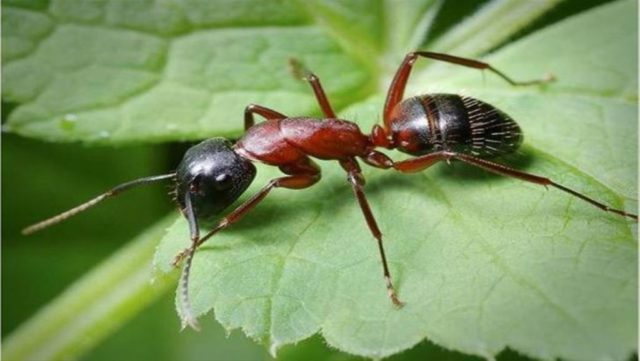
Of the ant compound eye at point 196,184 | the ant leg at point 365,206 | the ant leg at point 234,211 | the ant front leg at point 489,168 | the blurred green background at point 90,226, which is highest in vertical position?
the ant front leg at point 489,168

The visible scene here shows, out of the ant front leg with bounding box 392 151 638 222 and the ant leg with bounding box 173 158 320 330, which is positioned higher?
the ant front leg with bounding box 392 151 638 222

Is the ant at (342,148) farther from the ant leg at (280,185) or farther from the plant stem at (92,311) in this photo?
the plant stem at (92,311)

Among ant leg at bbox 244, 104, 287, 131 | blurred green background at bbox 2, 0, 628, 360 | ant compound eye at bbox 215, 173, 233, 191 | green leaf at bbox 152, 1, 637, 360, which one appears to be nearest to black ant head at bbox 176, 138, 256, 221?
ant compound eye at bbox 215, 173, 233, 191

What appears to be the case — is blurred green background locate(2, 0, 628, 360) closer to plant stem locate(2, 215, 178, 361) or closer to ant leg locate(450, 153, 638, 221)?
plant stem locate(2, 215, 178, 361)

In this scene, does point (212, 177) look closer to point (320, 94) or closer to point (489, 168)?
point (320, 94)

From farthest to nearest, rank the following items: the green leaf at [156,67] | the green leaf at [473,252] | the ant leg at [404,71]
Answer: the green leaf at [156,67] → the ant leg at [404,71] → the green leaf at [473,252]

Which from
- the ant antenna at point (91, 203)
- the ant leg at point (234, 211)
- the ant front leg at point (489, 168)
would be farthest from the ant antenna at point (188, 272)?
the ant front leg at point (489, 168)

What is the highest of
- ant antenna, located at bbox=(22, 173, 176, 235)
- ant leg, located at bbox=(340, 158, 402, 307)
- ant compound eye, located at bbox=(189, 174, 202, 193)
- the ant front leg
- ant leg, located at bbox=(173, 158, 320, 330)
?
the ant front leg
